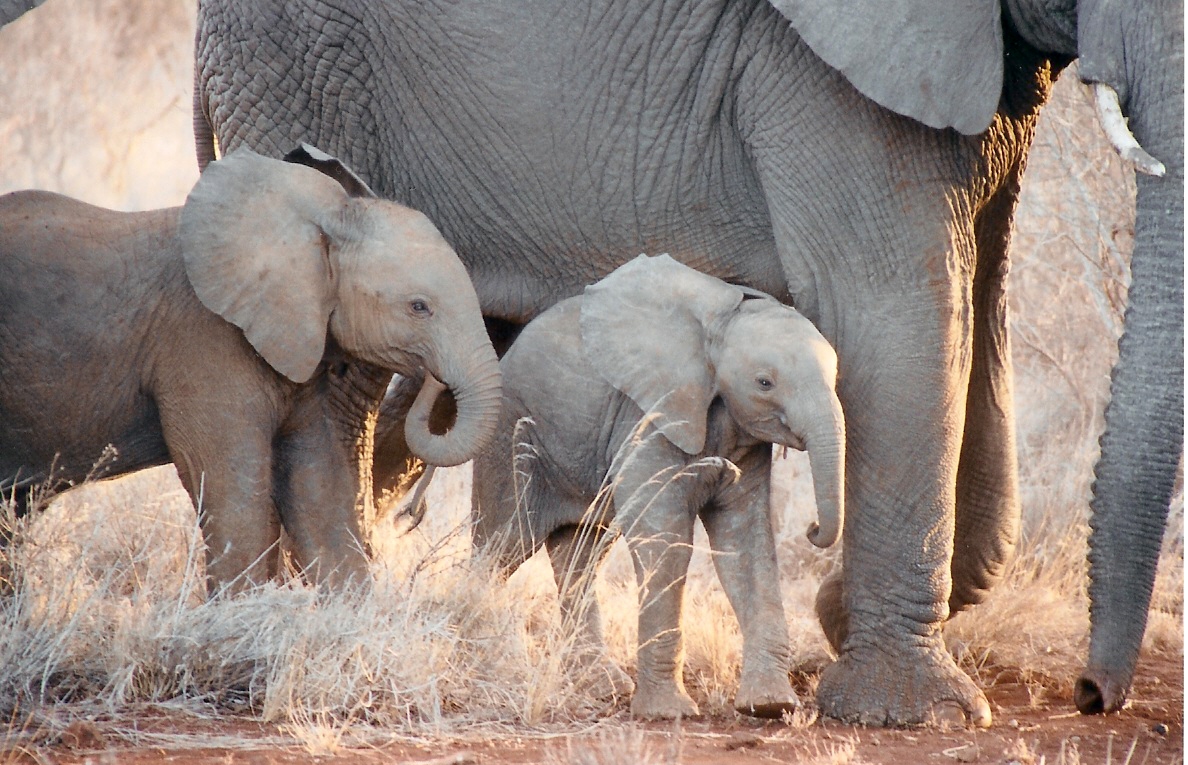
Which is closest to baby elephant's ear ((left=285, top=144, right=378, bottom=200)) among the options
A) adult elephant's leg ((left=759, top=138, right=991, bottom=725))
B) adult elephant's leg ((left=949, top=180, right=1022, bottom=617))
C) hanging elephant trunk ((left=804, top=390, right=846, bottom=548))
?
adult elephant's leg ((left=759, top=138, right=991, bottom=725))

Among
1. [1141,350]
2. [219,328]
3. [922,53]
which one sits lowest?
[219,328]

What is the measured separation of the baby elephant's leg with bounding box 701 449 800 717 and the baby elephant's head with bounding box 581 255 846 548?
0.64ft

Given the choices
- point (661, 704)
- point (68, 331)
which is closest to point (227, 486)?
point (68, 331)

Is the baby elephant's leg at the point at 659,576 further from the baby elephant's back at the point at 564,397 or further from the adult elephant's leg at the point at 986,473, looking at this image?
the adult elephant's leg at the point at 986,473

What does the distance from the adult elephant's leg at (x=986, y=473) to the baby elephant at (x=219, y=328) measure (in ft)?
5.86

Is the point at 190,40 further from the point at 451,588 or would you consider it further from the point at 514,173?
the point at 451,588

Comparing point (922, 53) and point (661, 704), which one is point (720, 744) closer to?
point (661, 704)

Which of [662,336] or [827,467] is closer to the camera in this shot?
[827,467]

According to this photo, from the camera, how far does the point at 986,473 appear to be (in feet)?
19.7

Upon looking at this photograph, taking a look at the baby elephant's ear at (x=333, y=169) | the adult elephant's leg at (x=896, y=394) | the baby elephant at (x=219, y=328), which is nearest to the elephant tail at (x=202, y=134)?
the baby elephant's ear at (x=333, y=169)

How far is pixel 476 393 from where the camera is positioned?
4.96 meters

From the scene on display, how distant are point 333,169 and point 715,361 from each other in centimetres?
123

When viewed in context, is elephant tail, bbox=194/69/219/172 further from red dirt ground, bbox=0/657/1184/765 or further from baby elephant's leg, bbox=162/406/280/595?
red dirt ground, bbox=0/657/1184/765

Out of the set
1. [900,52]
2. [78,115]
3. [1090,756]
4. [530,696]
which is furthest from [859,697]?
→ [78,115]
